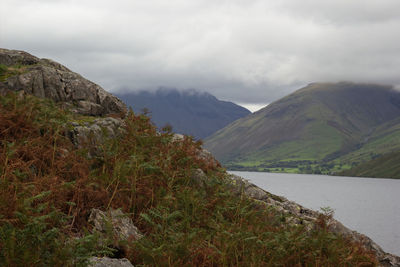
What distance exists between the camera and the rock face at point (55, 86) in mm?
15273

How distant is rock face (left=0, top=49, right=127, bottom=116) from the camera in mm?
15273

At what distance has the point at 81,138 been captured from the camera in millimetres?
12852

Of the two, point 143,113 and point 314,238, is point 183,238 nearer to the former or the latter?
point 314,238

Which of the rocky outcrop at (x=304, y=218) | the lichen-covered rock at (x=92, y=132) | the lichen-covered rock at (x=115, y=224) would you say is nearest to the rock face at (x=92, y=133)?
the lichen-covered rock at (x=92, y=132)


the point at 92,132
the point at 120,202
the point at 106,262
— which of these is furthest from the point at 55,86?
the point at 106,262

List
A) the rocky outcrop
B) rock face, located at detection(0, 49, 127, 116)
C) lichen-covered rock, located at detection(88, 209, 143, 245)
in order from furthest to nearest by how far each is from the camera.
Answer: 1. rock face, located at detection(0, 49, 127, 116)
2. the rocky outcrop
3. lichen-covered rock, located at detection(88, 209, 143, 245)

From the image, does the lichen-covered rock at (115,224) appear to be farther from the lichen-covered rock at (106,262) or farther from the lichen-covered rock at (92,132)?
the lichen-covered rock at (92,132)

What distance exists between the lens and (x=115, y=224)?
9.11m

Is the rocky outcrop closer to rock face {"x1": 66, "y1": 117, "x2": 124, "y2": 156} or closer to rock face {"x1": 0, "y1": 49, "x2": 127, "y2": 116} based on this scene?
rock face {"x1": 66, "y1": 117, "x2": 124, "y2": 156}

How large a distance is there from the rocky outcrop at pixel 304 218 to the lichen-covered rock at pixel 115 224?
5.92 metres

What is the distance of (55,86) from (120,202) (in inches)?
337

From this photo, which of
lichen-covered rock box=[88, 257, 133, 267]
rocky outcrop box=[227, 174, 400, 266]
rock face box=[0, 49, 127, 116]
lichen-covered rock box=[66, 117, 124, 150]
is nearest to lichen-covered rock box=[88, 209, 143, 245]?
lichen-covered rock box=[88, 257, 133, 267]

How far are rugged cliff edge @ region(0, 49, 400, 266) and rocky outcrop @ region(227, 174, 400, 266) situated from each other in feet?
0.27

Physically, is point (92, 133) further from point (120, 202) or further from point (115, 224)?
point (115, 224)
